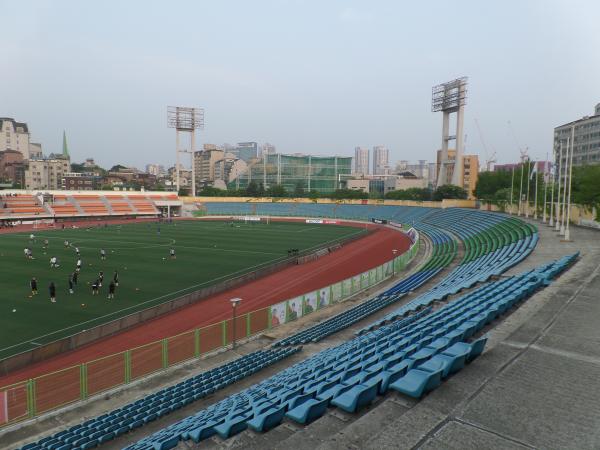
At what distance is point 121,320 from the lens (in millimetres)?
22438

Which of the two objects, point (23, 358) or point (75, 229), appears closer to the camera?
point (23, 358)

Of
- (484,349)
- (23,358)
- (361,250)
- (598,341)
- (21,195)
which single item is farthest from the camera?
(21,195)

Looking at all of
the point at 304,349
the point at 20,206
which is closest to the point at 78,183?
the point at 20,206

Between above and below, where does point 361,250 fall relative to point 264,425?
below

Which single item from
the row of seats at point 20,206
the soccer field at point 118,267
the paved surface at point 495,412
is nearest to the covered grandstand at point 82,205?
the row of seats at point 20,206

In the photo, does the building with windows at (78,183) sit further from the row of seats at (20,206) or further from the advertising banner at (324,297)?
the advertising banner at (324,297)

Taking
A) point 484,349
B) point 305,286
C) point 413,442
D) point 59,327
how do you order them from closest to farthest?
point 413,442, point 484,349, point 59,327, point 305,286

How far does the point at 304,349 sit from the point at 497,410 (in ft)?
34.5

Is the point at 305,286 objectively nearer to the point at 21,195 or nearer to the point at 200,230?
the point at 200,230

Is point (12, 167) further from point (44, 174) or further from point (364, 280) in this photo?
point (364, 280)

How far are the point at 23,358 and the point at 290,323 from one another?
482 inches

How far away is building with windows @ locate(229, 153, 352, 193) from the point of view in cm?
17650

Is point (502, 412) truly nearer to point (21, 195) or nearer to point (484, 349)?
point (484, 349)

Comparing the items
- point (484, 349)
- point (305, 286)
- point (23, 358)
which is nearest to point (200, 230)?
point (305, 286)
